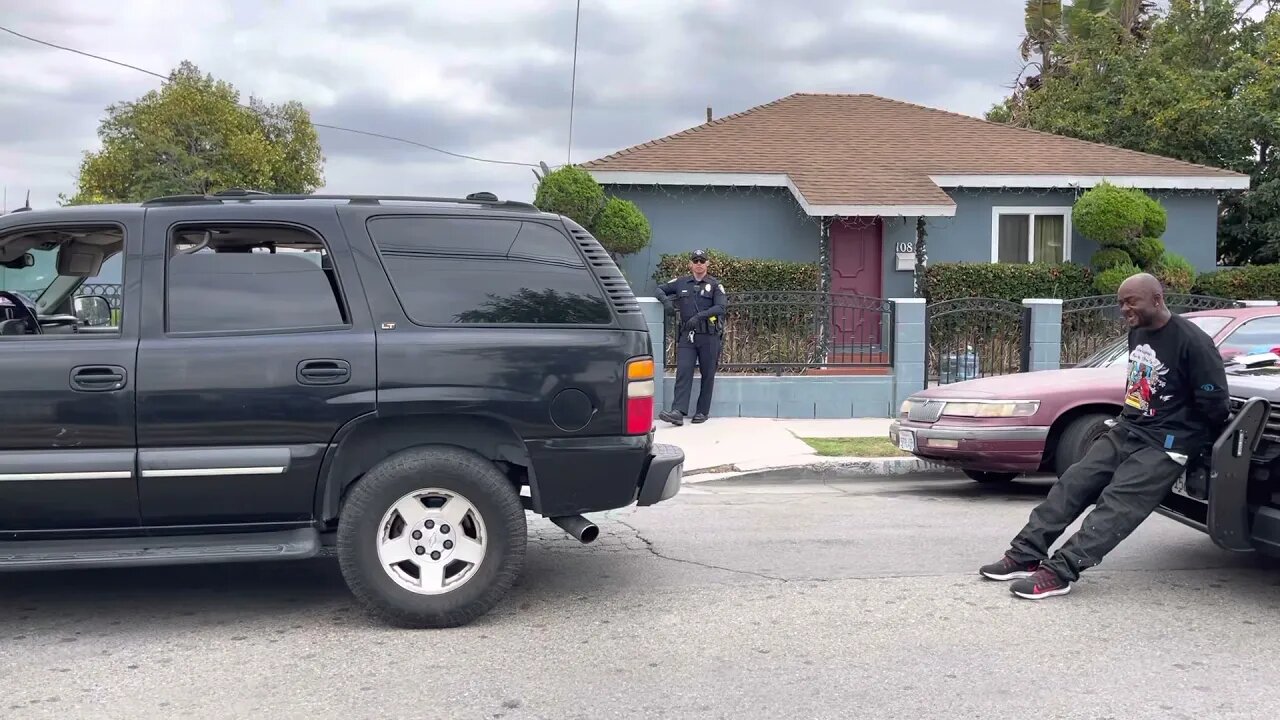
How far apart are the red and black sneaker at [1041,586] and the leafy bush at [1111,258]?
1283cm

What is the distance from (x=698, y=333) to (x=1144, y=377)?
6.67 metres

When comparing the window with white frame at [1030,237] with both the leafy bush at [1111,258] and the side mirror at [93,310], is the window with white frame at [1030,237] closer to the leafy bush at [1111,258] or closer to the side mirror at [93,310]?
the leafy bush at [1111,258]

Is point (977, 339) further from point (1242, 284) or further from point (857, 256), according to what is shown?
point (1242, 284)

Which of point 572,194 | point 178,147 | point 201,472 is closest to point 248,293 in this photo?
point 201,472

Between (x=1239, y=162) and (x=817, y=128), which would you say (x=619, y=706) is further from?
(x=1239, y=162)

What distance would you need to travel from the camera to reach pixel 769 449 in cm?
1059

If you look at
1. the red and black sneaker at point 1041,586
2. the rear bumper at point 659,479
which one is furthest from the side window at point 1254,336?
the rear bumper at point 659,479

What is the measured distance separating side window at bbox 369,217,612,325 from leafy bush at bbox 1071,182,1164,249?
44.6 ft

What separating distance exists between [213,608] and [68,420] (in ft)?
4.05

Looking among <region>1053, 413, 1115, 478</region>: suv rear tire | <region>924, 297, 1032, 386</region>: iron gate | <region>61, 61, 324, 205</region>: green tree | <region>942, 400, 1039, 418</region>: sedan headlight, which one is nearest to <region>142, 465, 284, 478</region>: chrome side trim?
<region>942, 400, 1039, 418</region>: sedan headlight

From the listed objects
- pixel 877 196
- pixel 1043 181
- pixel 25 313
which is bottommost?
pixel 25 313

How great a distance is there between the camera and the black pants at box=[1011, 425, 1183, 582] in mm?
5387

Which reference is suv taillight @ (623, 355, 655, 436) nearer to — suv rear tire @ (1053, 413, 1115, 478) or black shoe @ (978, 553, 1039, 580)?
black shoe @ (978, 553, 1039, 580)

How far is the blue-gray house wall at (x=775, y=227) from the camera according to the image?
57.6 feet
